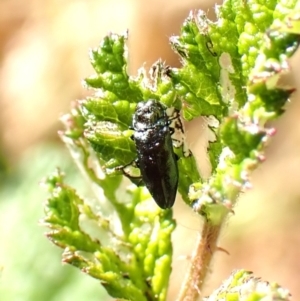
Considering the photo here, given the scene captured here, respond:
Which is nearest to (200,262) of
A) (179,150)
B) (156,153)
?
(179,150)

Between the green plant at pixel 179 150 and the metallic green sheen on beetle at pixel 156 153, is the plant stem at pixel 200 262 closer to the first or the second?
the green plant at pixel 179 150

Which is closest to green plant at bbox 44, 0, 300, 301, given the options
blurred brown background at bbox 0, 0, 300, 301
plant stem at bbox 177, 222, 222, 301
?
plant stem at bbox 177, 222, 222, 301

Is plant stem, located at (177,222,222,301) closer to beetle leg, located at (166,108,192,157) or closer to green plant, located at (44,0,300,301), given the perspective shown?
green plant, located at (44,0,300,301)

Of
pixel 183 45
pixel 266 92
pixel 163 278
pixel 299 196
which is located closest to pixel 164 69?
pixel 183 45

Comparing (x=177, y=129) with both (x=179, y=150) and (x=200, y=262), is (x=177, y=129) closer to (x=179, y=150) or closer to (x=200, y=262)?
(x=179, y=150)

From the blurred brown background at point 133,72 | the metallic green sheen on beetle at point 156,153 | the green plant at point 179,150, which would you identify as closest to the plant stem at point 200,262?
the green plant at point 179,150

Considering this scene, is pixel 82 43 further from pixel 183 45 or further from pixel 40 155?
pixel 183 45
